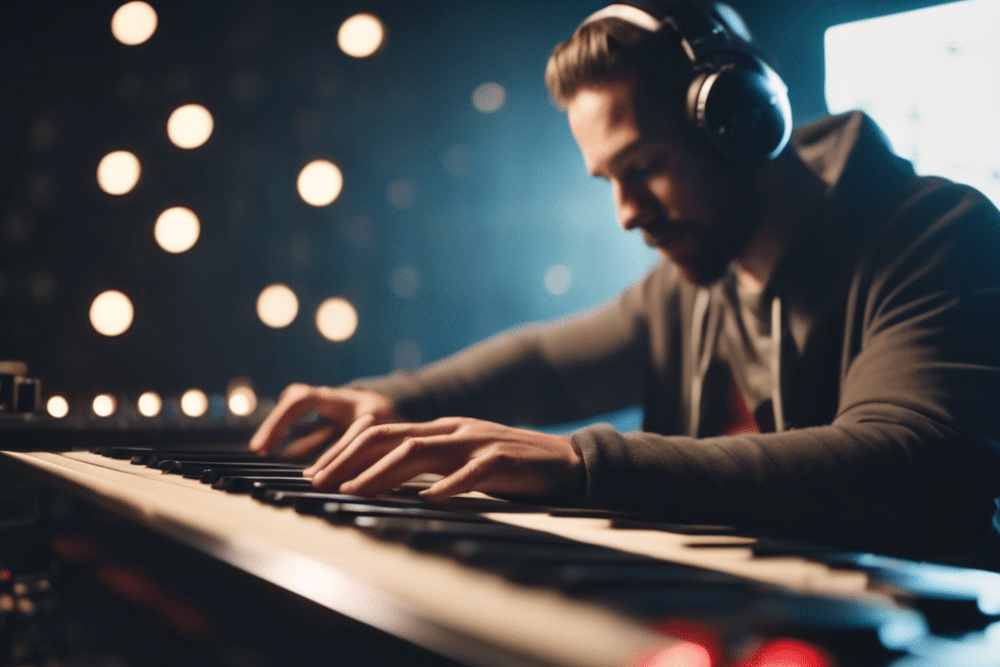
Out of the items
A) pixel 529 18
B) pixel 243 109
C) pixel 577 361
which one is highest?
pixel 529 18

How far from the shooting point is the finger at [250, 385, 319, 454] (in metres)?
1.03

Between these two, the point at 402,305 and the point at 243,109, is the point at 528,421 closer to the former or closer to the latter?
the point at 402,305

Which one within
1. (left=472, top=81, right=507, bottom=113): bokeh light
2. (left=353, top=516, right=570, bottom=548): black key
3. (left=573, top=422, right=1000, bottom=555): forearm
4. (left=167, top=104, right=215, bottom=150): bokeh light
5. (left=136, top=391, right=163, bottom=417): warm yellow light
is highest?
(left=472, top=81, right=507, bottom=113): bokeh light

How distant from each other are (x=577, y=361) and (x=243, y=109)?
87 cm

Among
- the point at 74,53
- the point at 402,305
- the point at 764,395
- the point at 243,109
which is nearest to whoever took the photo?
the point at 764,395

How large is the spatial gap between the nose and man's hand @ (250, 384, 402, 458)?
47 centimetres

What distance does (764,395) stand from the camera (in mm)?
1151

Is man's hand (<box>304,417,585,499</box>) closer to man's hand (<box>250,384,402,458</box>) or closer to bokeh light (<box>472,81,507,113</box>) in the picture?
man's hand (<box>250,384,402,458</box>)

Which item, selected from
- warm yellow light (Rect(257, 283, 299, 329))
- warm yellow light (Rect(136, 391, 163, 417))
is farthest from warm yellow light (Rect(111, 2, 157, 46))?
warm yellow light (Rect(136, 391, 163, 417))

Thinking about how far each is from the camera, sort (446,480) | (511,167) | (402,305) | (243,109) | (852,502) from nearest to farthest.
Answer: (446,480)
(852,502)
(243,109)
(402,305)
(511,167)

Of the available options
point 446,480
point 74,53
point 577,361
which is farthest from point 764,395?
point 74,53

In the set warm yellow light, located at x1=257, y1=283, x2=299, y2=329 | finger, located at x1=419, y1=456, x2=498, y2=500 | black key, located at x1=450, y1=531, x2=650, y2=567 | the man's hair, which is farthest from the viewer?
warm yellow light, located at x1=257, y1=283, x2=299, y2=329

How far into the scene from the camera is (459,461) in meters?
0.60

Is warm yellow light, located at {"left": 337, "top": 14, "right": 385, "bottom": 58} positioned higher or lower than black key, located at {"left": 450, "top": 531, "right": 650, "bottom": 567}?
higher
